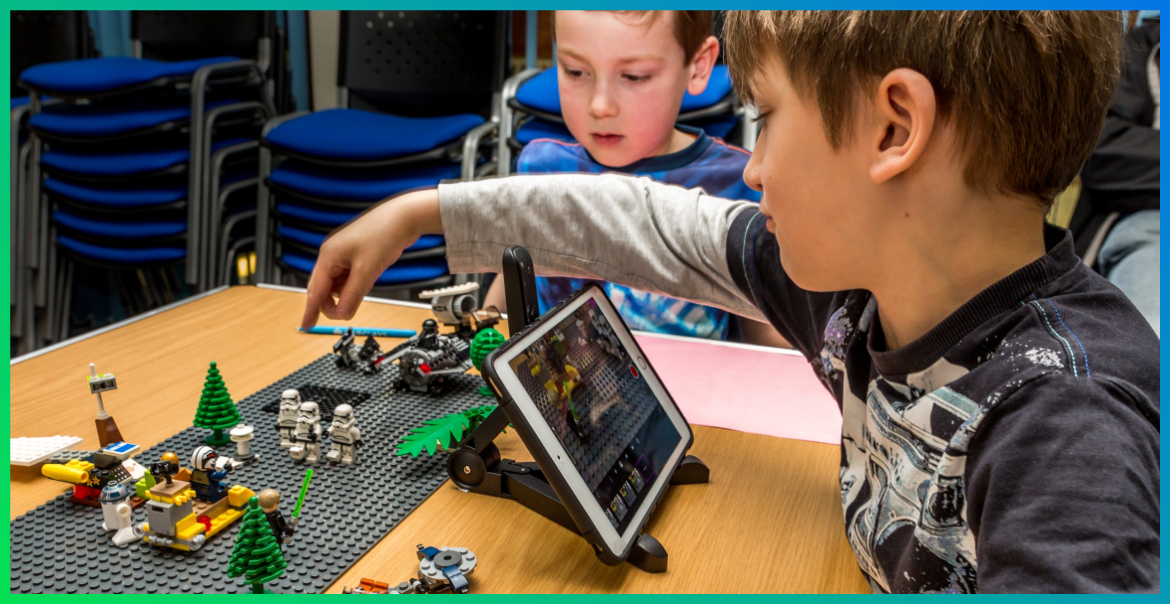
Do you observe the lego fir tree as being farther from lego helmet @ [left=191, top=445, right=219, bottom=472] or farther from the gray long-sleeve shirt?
the gray long-sleeve shirt

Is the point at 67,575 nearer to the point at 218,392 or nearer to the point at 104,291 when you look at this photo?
the point at 218,392

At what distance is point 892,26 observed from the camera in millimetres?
431

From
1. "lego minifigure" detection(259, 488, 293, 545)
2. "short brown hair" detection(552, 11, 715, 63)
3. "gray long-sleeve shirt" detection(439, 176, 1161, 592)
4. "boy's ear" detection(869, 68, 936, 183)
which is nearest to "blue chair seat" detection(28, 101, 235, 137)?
"short brown hair" detection(552, 11, 715, 63)

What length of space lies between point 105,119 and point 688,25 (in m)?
1.48

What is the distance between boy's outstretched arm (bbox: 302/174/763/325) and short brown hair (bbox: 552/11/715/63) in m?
0.50

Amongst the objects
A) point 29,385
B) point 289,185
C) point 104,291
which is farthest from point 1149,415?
point 104,291

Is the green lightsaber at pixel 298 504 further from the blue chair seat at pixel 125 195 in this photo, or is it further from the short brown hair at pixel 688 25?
the blue chair seat at pixel 125 195

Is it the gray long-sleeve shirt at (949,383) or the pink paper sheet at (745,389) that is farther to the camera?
the pink paper sheet at (745,389)

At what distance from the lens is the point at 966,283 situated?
0.48 m

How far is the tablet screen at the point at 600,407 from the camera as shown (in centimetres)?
52

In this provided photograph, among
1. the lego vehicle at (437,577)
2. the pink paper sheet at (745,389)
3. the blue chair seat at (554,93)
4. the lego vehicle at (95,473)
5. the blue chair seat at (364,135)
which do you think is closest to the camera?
the lego vehicle at (437,577)

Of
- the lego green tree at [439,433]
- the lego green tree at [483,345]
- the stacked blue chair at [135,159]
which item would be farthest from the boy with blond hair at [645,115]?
the stacked blue chair at [135,159]

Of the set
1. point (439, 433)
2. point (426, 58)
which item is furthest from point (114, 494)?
point (426, 58)

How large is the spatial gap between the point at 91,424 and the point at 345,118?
129cm
